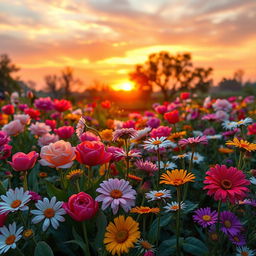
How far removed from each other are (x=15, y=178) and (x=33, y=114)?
899 mm

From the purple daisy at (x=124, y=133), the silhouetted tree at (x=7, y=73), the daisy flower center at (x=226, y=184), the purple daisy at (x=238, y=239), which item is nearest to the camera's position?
the daisy flower center at (x=226, y=184)

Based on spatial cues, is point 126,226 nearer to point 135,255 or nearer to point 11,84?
point 135,255

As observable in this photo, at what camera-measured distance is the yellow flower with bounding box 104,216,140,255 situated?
1.10m

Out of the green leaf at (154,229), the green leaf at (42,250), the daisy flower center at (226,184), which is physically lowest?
the green leaf at (154,229)

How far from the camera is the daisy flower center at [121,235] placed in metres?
1.15

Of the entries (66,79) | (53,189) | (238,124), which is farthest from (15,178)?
(66,79)

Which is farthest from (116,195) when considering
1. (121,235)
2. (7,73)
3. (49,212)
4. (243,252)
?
(7,73)

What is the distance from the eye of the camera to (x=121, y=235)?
3.83ft

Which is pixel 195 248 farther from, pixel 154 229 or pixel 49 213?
pixel 49 213

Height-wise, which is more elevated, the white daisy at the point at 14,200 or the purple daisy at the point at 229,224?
the white daisy at the point at 14,200

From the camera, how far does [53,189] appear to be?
1.52 metres

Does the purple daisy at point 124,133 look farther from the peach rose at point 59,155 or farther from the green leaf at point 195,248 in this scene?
the green leaf at point 195,248

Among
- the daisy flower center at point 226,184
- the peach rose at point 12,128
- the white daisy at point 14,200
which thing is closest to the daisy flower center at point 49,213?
the white daisy at point 14,200

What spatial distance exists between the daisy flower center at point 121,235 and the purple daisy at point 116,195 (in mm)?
90
